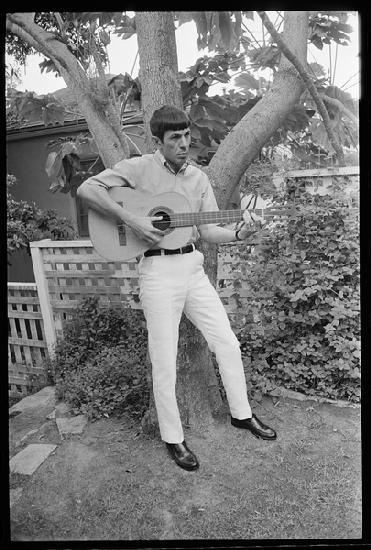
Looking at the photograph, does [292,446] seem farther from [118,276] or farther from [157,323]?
[118,276]

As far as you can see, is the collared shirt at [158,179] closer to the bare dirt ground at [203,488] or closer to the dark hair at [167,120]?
the dark hair at [167,120]

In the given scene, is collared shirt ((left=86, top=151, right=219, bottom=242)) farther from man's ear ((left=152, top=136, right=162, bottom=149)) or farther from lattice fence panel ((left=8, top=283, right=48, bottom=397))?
lattice fence panel ((left=8, top=283, right=48, bottom=397))

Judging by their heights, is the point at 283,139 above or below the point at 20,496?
above

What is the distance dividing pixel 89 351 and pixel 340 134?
1.79m

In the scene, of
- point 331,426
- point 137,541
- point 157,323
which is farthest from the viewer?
point 331,426

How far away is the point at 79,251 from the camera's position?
2.59 meters

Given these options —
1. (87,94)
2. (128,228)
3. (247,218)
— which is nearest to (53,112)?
(87,94)

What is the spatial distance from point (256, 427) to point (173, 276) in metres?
0.84

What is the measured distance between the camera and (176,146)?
2.06 meters

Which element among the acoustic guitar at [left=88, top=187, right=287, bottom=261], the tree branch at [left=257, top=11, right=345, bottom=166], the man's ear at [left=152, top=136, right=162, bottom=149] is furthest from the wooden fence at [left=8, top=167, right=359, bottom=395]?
the man's ear at [left=152, top=136, right=162, bottom=149]

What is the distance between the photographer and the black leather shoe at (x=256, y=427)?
7.25 feet

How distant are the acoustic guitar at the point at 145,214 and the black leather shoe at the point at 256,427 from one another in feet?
3.03

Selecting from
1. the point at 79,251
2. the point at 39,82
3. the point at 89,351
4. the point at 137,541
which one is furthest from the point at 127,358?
the point at 39,82

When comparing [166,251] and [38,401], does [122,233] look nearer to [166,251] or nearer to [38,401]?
[166,251]
